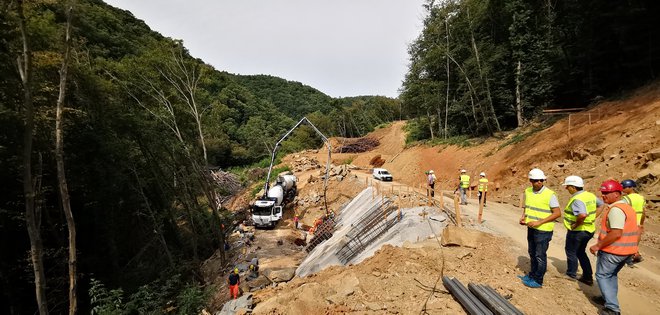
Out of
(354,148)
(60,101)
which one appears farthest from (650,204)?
(354,148)

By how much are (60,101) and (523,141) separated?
23.8m

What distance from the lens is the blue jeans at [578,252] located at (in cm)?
554

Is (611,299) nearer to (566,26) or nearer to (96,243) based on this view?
(96,243)

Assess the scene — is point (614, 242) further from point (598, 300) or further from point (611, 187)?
point (598, 300)

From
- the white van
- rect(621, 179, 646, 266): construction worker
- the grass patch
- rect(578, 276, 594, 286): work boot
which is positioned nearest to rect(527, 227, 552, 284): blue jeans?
rect(578, 276, 594, 286): work boot

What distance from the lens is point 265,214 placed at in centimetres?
2331

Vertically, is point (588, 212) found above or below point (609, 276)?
above

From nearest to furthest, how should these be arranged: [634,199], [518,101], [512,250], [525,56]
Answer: [634,199] < [512,250] < [525,56] < [518,101]

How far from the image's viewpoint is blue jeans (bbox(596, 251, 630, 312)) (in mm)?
4582

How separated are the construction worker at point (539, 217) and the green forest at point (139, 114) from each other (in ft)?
31.8

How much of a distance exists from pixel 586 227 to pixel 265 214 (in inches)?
805

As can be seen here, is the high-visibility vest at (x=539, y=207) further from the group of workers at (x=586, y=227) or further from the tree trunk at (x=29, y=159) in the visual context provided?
the tree trunk at (x=29, y=159)

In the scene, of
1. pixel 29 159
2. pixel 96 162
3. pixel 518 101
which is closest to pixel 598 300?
pixel 29 159

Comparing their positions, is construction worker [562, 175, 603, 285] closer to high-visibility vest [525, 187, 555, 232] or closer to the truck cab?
high-visibility vest [525, 187, 555, 232]
